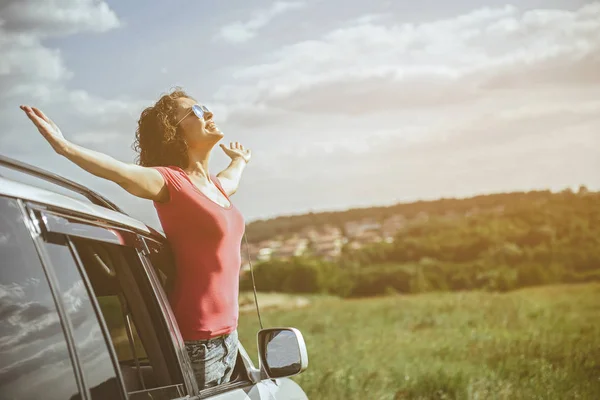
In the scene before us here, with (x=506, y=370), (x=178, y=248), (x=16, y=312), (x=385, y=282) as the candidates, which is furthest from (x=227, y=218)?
(x=385, y=282)

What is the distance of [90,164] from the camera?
8.09 feet

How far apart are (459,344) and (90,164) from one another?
13878mm

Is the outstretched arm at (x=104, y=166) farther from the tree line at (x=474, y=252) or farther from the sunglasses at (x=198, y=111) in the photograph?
the tree line at (x=474, y=252)

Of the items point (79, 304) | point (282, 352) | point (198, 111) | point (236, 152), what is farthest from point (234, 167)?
point (79, 304)

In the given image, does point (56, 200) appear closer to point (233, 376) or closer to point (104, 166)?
point (104, 166)

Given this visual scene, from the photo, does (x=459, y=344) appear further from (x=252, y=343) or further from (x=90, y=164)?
(x=90, y=164)

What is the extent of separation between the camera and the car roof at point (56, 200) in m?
1.64

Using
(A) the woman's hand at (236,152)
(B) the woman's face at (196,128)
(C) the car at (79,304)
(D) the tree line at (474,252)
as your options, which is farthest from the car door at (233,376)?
(D) the tree line at (474,252)

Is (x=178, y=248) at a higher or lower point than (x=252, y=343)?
higher

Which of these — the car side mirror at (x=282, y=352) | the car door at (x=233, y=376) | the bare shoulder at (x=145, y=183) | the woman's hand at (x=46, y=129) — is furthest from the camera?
the car side mirror at (x=282, y=352)

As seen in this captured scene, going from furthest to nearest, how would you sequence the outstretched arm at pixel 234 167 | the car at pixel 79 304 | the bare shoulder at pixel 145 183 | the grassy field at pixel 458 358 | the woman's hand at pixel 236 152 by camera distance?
the grassy field at pixel 458 358 → the woman's hand at pixel 236 152 → the outstretched arm at pixel 234 167 → the bare shoulder at pixel 145 183 → the car at pixel 79 304

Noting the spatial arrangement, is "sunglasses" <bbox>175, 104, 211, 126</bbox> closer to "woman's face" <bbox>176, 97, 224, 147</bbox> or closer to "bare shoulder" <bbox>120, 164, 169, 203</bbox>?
"woman's face" <bbox>176, 97, 224, 147</bbox>

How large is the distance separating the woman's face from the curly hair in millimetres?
23

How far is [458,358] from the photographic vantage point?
1315 cm
